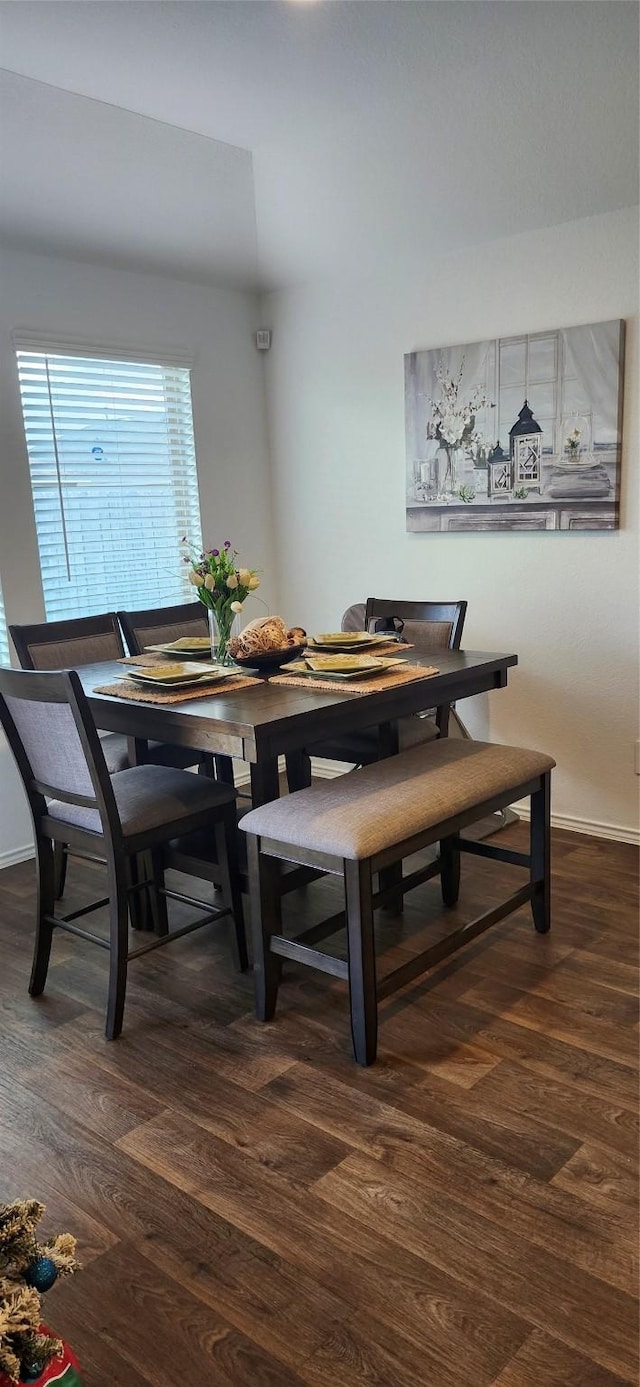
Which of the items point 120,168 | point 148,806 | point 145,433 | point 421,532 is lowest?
point 148,806

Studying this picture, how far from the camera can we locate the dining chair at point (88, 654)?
3100mm

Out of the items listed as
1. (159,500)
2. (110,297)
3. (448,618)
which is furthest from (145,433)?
(448,618)

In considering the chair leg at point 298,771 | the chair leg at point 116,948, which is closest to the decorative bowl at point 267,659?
the chair leg at point 298,771

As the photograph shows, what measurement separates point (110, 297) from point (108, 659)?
1548 mm

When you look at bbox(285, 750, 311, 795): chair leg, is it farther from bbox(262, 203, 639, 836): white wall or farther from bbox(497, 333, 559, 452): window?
bbox(497, 333, 559, 452): window

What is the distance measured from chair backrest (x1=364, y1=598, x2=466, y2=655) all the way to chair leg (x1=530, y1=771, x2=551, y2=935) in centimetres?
63

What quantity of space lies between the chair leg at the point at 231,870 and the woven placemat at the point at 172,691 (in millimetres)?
353

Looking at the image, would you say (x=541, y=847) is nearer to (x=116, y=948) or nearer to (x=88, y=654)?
(x=116, y=948)

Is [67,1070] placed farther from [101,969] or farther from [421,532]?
[421,532]

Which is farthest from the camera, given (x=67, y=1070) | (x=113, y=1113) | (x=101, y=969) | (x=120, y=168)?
(x=120, y=168)

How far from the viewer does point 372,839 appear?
2.11 m

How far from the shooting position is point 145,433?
4012 mm

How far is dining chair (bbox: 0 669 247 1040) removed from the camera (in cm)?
228

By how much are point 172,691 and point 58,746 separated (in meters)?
0.34
